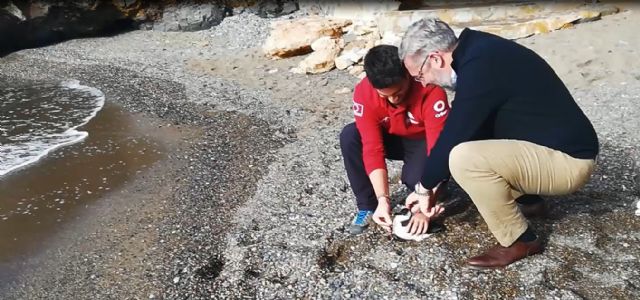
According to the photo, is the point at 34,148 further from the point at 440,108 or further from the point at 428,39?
the point at 428,39

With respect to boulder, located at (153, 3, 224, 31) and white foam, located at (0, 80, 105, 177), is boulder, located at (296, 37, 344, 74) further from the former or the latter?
boulder, located at (153, 3, 224, 31)

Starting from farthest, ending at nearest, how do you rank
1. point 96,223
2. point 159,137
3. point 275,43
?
point 275,43 → point 159,137 → point 96,223

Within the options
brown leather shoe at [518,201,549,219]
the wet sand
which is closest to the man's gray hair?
brown leather shoe at [518,201,549,219]

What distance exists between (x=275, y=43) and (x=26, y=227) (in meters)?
6.01

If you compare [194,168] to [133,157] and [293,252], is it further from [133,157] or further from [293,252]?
[293,252]

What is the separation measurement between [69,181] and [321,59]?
4314mm

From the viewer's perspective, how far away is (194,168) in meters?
6.03

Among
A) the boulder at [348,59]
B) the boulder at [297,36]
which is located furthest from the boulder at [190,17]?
the boulder at [348,59]

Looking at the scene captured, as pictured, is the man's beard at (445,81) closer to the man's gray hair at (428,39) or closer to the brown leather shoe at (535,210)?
the man's gray hair at (428,39)

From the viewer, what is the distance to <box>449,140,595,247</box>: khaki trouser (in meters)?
3.35

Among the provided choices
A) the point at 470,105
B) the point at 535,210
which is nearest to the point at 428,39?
the point at 470,105

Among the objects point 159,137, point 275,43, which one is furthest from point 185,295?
point 275,43

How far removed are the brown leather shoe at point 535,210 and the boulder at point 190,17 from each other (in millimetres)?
10634

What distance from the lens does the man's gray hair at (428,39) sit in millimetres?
3232
